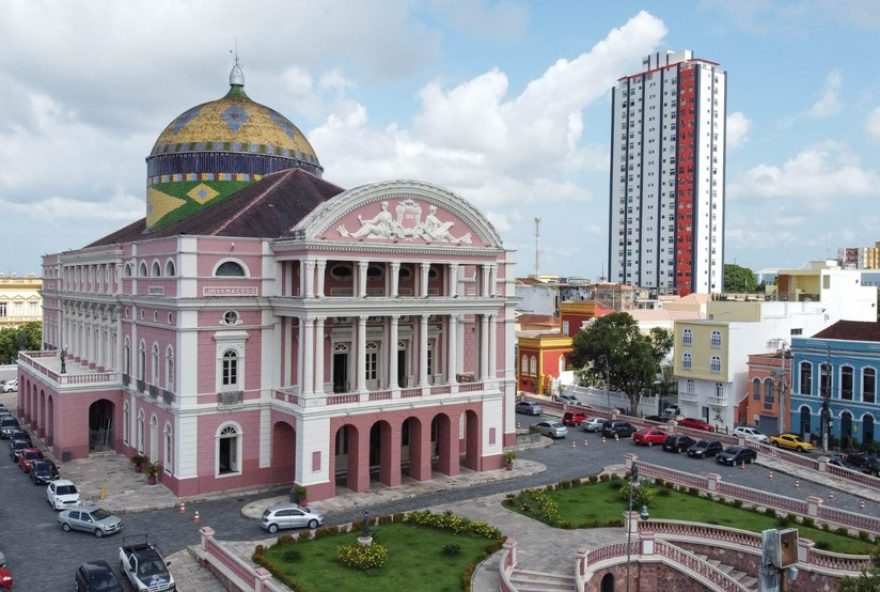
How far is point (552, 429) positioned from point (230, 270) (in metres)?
22.9

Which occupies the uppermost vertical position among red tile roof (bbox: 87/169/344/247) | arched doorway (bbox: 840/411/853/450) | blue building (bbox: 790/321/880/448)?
red tile roof (bbox: 87/169/344/247)

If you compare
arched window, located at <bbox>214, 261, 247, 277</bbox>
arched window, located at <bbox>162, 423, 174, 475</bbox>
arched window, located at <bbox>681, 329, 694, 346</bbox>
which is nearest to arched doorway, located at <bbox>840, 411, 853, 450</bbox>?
arched window, located at <bbox>681, 329, 694, 346</bbox>

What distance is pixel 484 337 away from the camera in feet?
132

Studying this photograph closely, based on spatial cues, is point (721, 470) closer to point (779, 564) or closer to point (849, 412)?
point (849, 412)

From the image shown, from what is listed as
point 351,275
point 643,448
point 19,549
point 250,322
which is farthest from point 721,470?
point 19,549

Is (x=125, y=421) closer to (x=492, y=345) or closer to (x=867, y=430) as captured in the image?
(x=492, y=345)

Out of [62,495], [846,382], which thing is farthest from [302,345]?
[846,382]

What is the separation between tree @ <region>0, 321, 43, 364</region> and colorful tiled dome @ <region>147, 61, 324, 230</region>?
35.3 metres

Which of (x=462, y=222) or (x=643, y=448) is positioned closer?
(x=462, y=222)

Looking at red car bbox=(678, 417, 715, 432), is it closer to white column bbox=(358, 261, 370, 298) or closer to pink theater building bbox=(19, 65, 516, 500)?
pink theater building bbox=(19, 65, 516, 500)

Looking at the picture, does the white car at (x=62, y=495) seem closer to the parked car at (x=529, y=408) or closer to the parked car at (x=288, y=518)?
the parked car at (x=288, y=518)

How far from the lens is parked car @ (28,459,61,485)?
3653 cm

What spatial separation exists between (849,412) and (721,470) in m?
11.3

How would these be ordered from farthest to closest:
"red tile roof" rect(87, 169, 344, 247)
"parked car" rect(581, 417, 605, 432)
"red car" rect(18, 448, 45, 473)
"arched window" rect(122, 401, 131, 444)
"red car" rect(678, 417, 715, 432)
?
"parked car" rect(581, 417, 605, 432) < "red car" rect(678, 417, 715, 432) < "arched window" rect(122, 401, 131, 444) < "red car" rect(18, 448, 45, 473) < "red tile roof" rect(87, 169, 344, 247)
